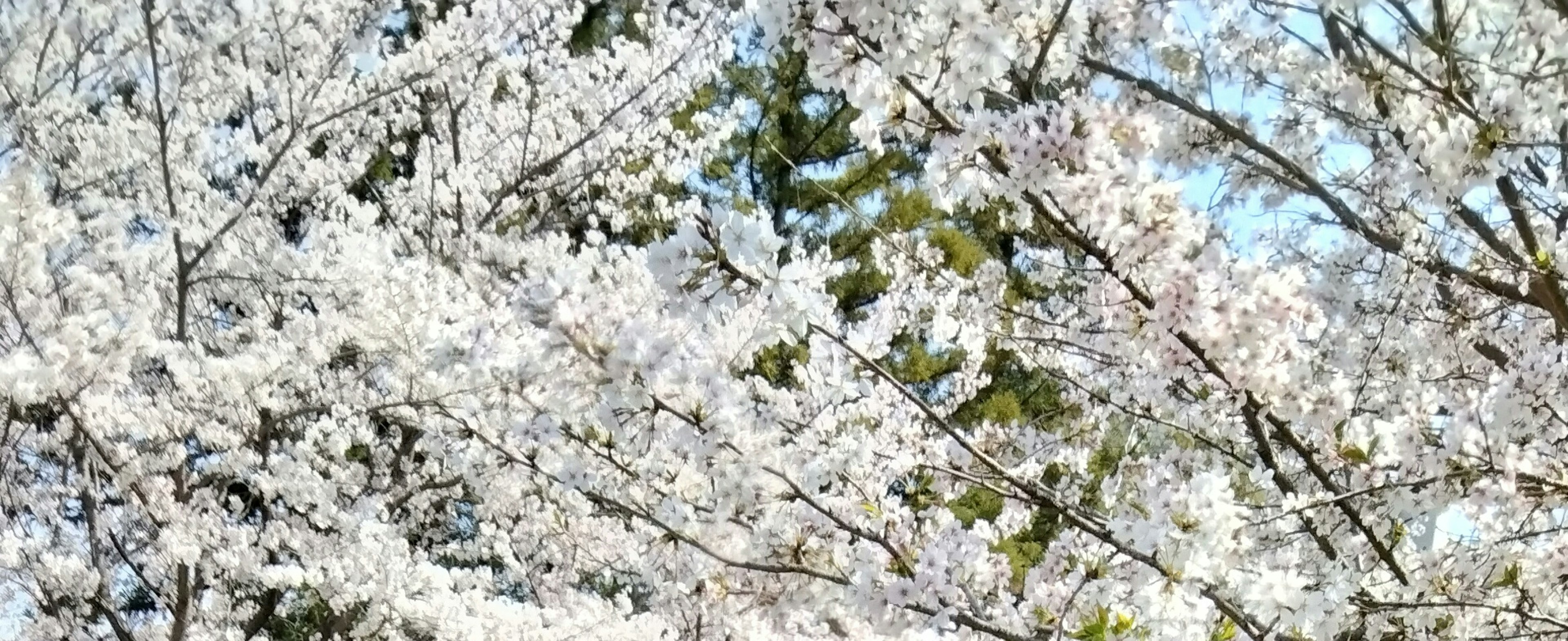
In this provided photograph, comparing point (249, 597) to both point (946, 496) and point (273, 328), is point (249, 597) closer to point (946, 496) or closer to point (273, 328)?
point (273, 328)

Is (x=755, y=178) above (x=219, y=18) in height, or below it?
above

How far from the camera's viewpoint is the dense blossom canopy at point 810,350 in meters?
1.75

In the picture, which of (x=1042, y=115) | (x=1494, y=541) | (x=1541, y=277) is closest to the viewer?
(x=1042, y=115)

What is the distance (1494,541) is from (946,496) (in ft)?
4.74

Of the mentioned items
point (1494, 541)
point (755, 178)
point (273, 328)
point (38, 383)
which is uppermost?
point (755, 178)

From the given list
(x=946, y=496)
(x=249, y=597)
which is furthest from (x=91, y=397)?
(x=946, y=496)

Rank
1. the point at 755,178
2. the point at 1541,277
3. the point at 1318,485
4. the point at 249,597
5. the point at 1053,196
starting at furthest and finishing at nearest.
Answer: the point at 755,178
the point at 249,597
the point at 1318,485
the point at 1541,277
the point at 1053,196

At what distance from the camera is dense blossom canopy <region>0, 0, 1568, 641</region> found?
1.75 metres

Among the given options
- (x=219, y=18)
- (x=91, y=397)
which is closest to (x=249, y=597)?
(x=91, y=397)

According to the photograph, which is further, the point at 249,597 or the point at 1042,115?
the point at 249,597

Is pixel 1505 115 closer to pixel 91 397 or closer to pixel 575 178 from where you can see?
pixel 91 397

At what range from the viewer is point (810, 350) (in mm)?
3586

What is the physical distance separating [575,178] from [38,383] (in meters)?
4.28

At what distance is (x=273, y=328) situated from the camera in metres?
4.50
